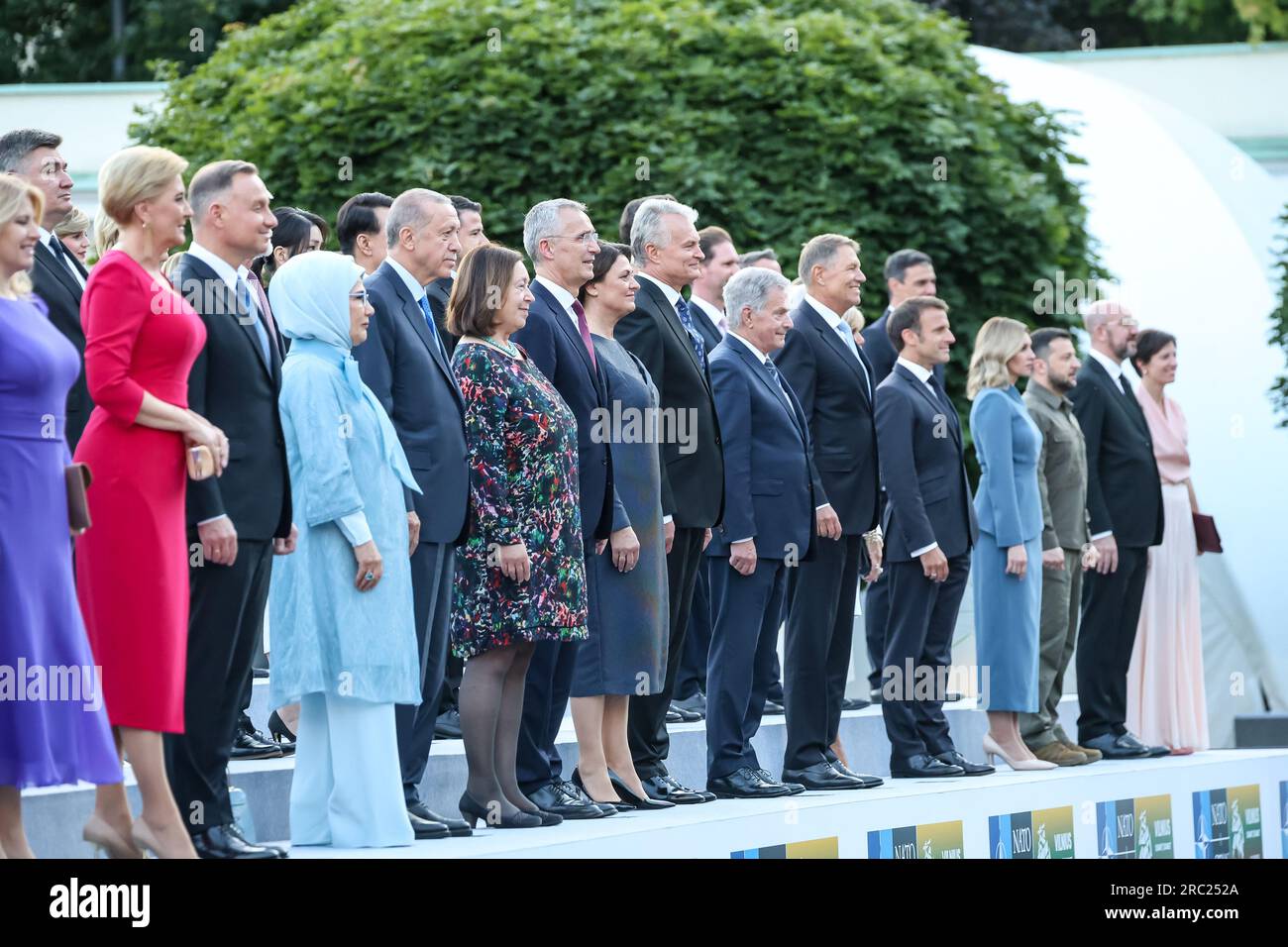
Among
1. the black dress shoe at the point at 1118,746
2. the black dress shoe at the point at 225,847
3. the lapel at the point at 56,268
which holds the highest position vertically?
the lapel at the point at 56,268

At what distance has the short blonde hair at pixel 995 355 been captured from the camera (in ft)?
32.2

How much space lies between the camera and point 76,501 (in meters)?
5.20

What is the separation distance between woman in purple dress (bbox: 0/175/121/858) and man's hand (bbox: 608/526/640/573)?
7.97 feet

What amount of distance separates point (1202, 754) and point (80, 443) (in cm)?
680

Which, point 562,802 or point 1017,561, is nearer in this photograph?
point 562,802

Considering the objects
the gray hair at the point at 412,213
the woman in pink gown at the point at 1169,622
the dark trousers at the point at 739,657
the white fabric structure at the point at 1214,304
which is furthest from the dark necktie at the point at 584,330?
the white fabric structure at the point at 1214,304

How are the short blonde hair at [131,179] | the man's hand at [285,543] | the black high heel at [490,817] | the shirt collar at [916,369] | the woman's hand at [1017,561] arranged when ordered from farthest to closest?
the woman's hand at [1017,561] < the shirt collar at [916,369] < the black high heel at [490,817] < the man's hand at [285,543] < the short blonde hair at [131,179]

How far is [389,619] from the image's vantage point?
20.2ft

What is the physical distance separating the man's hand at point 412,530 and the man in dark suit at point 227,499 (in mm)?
517

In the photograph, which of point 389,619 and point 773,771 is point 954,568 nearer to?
point 773,771

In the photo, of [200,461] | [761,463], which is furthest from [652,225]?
[200,461]

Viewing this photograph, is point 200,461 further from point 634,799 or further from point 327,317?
point 634,799

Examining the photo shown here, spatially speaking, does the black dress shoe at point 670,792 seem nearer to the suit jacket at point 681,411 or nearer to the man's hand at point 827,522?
the suit jacket at point 681,411

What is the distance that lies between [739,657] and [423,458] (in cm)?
195
